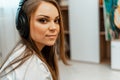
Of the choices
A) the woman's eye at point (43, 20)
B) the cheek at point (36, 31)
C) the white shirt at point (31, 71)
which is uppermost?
the woman's eye at point (43, 20)

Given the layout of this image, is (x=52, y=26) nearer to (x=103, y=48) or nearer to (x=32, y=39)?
A: (x=32, y=39)

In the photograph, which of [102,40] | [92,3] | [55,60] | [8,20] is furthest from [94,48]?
[55,60]

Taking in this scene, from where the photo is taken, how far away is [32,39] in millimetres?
883

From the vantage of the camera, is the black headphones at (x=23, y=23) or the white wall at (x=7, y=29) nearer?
the black headphones at (x=23, y=23)

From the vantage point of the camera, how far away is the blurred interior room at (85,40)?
9.20 feet

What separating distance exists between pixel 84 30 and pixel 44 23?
2.67 m

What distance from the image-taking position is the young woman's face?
2.74ft

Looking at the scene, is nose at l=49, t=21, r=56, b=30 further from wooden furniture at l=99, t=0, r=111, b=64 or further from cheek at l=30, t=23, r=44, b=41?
wooden furniture at l=99, t=0, r=111, b=64

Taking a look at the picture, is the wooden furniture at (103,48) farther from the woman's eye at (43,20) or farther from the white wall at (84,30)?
the woman's eye at (43,20)

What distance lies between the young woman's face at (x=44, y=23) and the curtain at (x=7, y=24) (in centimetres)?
184

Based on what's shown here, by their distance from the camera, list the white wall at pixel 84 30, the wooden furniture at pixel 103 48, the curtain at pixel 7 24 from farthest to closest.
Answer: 1. the wooden furniture at pixel 103 48
2. the white wall at pixel 84 30
3. the curtain at pixel 7 24

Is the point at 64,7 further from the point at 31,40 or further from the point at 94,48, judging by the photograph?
the point at 31,40

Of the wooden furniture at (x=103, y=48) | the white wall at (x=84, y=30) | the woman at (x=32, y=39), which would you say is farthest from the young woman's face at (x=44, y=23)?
the wooden furniture at (x=103, y=48)

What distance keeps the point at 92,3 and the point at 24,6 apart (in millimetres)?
2535
